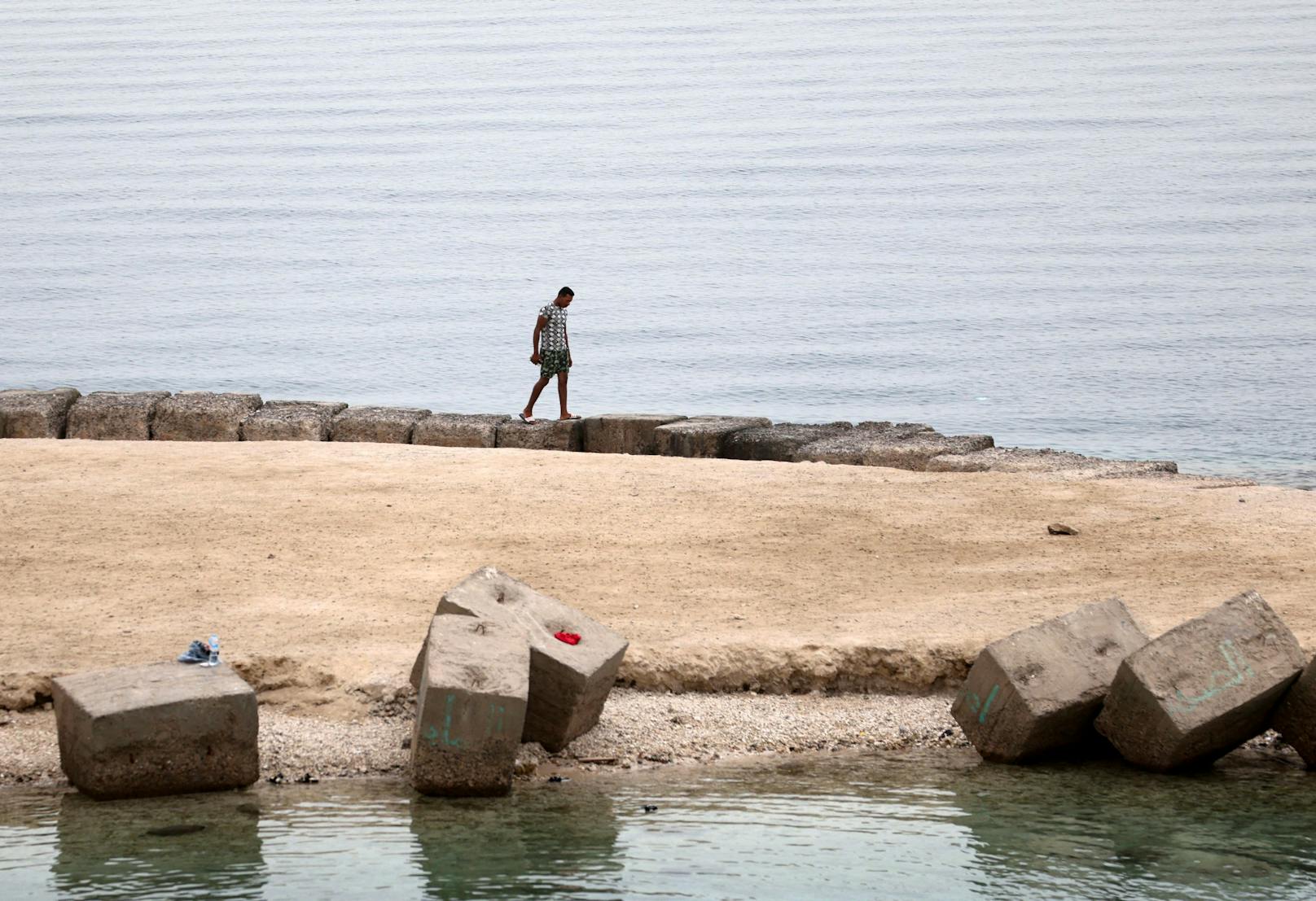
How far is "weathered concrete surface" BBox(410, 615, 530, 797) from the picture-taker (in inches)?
232

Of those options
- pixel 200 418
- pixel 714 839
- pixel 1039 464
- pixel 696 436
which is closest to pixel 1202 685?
pixel 714 839

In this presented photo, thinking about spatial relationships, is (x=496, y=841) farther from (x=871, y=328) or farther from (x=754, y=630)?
(x=871, y=328)

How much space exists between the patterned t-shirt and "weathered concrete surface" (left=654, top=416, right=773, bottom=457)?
49.2 inches

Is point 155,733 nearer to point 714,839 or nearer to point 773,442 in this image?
point 714,839

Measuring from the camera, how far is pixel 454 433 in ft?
41.2

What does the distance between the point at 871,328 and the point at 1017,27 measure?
9542mm

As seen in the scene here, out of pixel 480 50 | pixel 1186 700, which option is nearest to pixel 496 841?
pixel 1186 700

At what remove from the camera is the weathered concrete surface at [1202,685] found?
6.23 metres

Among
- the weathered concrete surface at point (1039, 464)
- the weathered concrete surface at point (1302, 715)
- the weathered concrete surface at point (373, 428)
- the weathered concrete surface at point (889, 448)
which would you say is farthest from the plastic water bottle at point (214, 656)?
the weathered concrete surface at point (373, 428)

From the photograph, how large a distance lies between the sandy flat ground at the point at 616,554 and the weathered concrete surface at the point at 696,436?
6.26ft

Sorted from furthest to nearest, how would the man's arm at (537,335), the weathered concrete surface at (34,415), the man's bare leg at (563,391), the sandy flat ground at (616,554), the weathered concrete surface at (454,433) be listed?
the man's bare leg at (563,391)
the man's arm at (537,335)
the weathered concrete surface at (34,415)
the weathered concrete surface at (454,433)
the sandy flat ground at (616,554)

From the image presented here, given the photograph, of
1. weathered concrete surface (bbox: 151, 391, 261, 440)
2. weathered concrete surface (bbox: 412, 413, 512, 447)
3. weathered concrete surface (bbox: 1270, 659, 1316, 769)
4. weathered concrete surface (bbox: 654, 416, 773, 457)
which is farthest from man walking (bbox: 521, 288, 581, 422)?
weathered concrete surface (bbox: 1270, 659, 1316, 769)

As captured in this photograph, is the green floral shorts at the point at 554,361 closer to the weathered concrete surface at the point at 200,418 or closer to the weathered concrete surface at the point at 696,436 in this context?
the weathered concrete surface at the point at 696,436

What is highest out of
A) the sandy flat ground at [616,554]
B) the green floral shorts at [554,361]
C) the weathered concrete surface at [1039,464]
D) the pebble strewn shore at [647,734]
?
the green floral shorts at [554,361]
